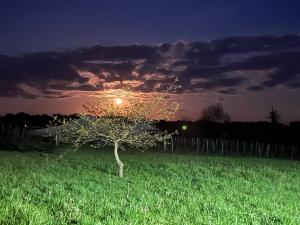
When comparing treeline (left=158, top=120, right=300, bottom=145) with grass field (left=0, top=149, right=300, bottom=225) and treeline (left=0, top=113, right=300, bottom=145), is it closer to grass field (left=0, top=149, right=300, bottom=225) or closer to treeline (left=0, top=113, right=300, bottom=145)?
treeline (left=0, top=113, right=300, bottom=145)

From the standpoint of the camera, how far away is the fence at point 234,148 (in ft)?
265

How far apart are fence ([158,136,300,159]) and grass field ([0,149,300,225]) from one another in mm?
47291

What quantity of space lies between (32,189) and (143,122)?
1105 cm

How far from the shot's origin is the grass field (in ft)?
50.8

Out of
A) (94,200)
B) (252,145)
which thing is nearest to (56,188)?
(94,200)

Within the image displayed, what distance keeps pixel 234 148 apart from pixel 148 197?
228 feet

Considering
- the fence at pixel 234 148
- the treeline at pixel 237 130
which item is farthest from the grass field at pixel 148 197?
the treeline at pixel 237 130

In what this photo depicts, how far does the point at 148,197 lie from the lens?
20.8m

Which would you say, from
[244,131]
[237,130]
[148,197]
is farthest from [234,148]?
[148,197]

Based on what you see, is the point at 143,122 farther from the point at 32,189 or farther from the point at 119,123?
the point at 32,189

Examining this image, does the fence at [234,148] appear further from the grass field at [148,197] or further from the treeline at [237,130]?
the grass field at [148,197]

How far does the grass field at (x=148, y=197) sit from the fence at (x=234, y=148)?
47291 millimetres

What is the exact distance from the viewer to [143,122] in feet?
103

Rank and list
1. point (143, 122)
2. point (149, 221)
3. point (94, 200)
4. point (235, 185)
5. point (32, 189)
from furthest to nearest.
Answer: point (143, 122)
point (235, 185)
point (32, 189)
point (94, 200)
point (149, 221)
